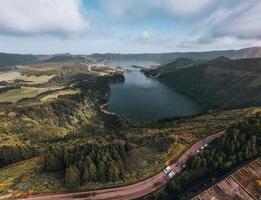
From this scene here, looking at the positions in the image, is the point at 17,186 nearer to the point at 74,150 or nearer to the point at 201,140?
the point at 74,150

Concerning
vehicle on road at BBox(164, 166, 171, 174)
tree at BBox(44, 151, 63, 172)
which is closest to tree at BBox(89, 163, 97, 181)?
tree at BBox(44, 151, 63, 172)

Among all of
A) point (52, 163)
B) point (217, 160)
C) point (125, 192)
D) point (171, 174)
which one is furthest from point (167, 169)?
point (52, 163)

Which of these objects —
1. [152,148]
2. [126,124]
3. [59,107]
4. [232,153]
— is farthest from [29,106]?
[232,153]

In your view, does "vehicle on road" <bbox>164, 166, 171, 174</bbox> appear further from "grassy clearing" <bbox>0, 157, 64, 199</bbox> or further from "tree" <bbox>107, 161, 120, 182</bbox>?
"grassy clearing" <bbox>0, 157, 64, 199</bbox>

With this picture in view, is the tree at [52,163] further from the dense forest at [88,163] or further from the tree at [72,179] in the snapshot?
the tree at [72,179]

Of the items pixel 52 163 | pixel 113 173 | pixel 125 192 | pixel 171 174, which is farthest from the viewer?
pixel 52 163

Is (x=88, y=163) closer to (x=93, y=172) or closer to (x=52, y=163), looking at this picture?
(x=93, y=172)
